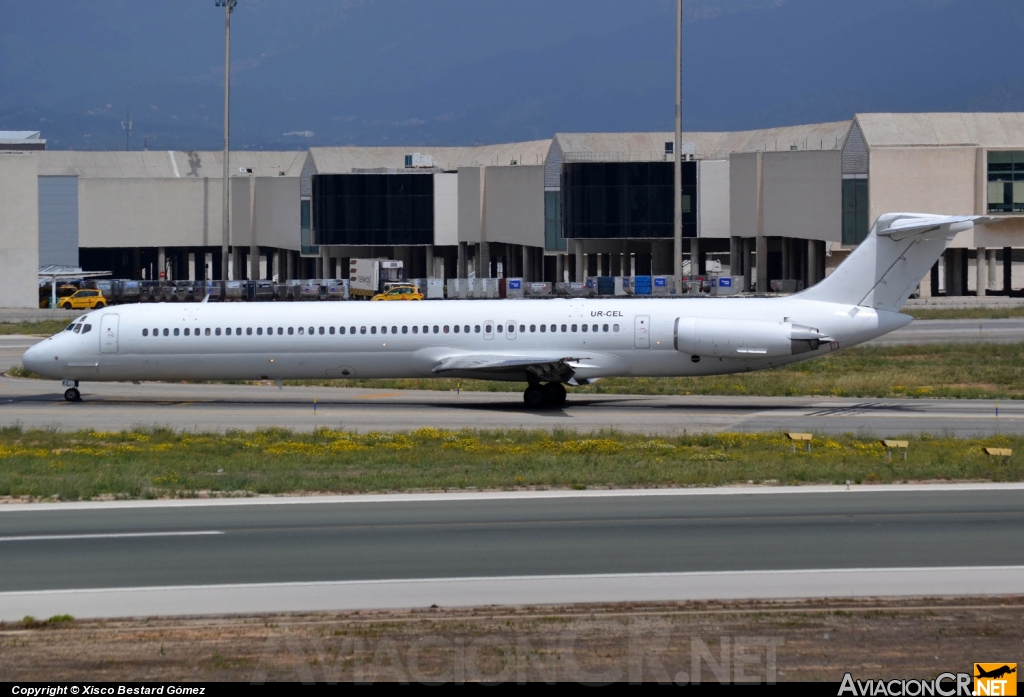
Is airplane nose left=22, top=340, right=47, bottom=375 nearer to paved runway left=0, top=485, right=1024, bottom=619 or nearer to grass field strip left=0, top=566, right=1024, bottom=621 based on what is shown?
paved runway left=0, top=485, right=1024, bottom=619

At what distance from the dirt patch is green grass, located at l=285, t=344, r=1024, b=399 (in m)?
24.9

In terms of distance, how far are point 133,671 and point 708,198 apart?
266ft

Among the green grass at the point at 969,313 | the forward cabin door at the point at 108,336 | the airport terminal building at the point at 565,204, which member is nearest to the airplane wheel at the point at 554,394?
the forward cabin door at the point at 108,336

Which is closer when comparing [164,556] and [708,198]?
[164,556]

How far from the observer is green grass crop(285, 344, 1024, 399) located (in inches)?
1501

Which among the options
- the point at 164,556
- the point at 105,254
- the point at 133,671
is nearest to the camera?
the point at 133,671

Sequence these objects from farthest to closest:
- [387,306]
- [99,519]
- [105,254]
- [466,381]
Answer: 1. [105,254]
2. [466,381]
3. [387,306]
4. [99,519]

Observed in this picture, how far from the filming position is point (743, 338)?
3291cm

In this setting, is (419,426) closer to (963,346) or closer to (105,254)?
(963,346)

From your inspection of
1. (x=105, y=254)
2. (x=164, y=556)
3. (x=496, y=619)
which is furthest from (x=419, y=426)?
(x=105, y=254)

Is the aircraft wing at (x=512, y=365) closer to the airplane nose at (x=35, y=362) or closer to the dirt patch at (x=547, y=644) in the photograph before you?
the airplane nose at (x=35, y=362)

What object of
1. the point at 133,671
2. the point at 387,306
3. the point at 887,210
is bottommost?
the point at 133,671

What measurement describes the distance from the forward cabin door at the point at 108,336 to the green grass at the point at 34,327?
25.5 meters

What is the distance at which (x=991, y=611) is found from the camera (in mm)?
13383
